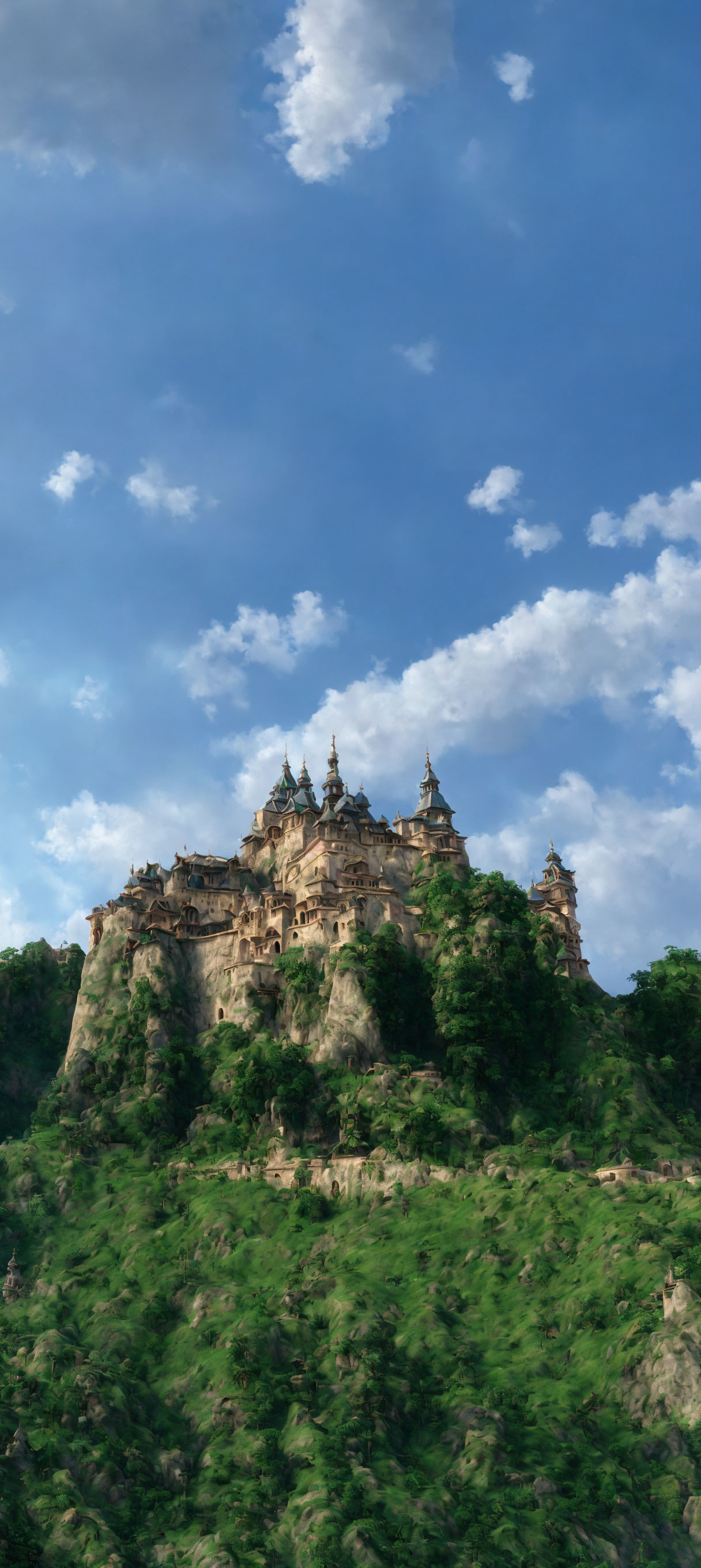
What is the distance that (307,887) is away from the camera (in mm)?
126000

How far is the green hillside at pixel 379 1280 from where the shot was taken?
227ft

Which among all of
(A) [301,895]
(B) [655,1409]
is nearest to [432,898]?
(A) [301,895]

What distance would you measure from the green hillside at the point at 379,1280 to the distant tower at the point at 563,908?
20.3 feet

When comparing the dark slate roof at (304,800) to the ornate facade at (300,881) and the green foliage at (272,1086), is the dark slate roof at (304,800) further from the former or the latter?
the green foliage at (272,1086)

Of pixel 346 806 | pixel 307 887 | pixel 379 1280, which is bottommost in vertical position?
pixel 379 1280

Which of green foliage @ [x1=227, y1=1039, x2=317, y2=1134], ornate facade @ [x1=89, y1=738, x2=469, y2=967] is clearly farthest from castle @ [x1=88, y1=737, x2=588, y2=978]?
green foliage @ [x1=227, y1=1039, x2=317, y2=1134]

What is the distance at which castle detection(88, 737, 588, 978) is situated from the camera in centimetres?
12212

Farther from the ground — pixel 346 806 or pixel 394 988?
pixel 346 806

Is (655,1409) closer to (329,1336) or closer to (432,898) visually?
(329,1336)

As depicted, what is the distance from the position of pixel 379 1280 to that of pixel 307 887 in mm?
45660

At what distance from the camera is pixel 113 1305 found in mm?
90500


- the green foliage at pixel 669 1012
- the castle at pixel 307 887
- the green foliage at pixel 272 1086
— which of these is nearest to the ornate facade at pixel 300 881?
the castle at pixel 307 887

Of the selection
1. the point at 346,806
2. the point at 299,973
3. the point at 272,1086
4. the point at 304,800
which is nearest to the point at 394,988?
the point at 299,973

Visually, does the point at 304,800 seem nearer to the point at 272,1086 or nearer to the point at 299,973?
the point at 299,973
